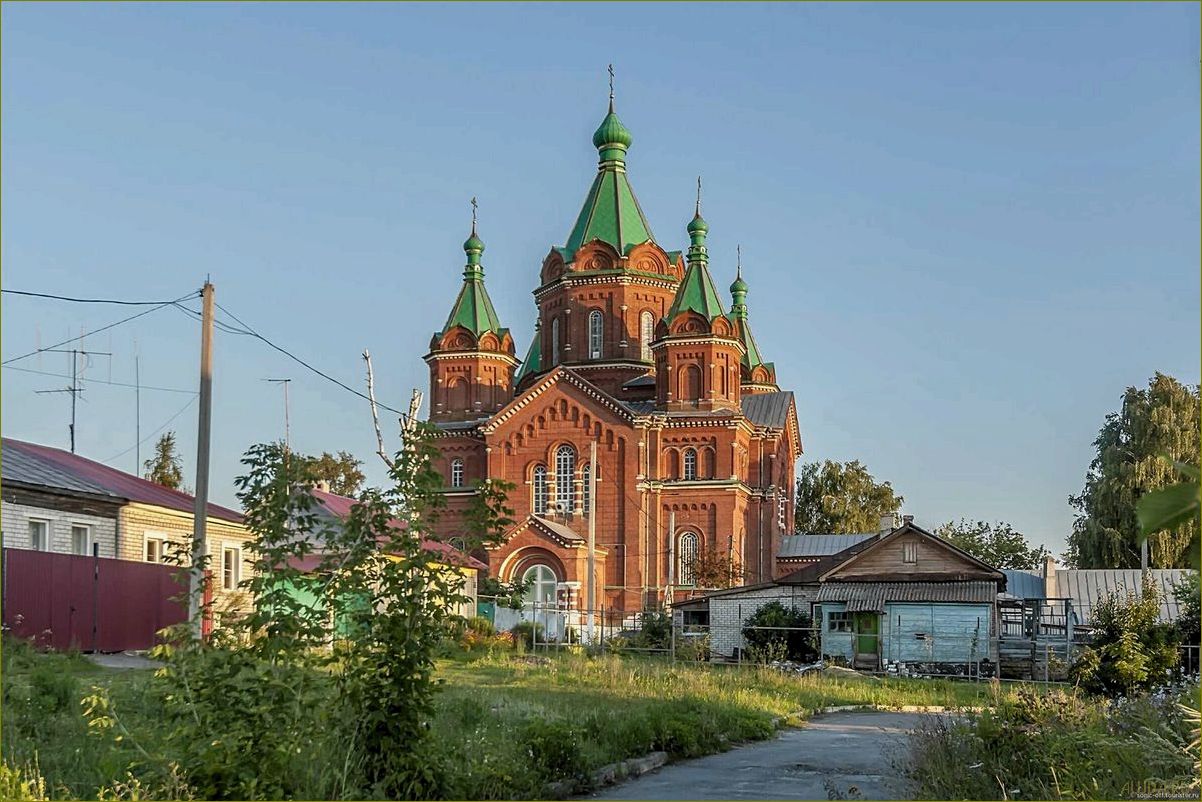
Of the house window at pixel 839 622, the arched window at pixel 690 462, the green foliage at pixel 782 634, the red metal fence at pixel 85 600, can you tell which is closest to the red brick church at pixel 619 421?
the arched window at pixel 690 462

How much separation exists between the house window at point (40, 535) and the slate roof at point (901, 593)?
21.0 metres

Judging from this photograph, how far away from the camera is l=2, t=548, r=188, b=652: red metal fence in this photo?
22547 mm

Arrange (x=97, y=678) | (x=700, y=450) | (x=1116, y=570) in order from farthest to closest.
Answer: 1. (x=700, y=450)
2. (x=1116, y=570)
3. (x=97, y=678)

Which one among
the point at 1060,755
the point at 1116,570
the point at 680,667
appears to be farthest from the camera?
the point at 1116,570

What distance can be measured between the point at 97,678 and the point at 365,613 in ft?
34.3

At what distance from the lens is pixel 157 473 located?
2265 inches

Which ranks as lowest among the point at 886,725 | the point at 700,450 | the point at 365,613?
the point at 886,725

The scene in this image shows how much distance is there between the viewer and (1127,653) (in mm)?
19953

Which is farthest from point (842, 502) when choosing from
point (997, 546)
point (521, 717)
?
point (521, 717)

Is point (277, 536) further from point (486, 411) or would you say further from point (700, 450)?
point (486, 411)

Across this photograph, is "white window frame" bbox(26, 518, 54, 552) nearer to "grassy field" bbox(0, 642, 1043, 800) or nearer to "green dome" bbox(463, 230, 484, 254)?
"grassy field" bbox(0, 642, 1043, 800)

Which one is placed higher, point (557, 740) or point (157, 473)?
point (157, 473)

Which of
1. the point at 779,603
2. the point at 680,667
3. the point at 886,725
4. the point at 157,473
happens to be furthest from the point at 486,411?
the point at 886,725

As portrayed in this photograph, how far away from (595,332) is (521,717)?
47.9 meters
